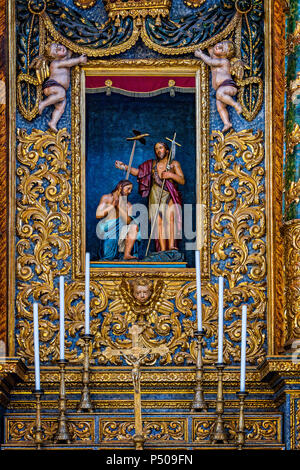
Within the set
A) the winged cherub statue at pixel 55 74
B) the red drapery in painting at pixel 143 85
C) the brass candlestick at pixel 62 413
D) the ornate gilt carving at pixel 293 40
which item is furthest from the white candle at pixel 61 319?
the ornate gilt carving at pixel 293 40

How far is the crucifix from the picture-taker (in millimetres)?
13523

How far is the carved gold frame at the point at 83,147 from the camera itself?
1534 centimetres

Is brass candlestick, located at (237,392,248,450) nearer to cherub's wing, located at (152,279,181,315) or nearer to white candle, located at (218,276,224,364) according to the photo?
white candle, located at (218,276,224,364)

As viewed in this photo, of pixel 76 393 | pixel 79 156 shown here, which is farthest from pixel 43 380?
pixel 79 156

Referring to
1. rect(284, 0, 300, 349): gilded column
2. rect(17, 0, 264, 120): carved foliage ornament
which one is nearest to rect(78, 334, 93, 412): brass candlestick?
rect(284, 0, 300, 349): gilded column

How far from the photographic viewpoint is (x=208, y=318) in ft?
50.1

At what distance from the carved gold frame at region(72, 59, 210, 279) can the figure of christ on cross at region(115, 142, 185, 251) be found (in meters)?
0.21

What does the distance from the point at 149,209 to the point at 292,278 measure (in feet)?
5.48

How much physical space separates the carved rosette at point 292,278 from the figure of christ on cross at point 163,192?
1183 mm

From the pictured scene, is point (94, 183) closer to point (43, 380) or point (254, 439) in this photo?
point (43, 380)

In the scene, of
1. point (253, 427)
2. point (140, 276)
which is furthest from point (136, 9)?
point (253, 427)

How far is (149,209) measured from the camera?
15.6 meters

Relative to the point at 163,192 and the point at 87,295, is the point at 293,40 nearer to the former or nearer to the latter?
the point at 163,192
